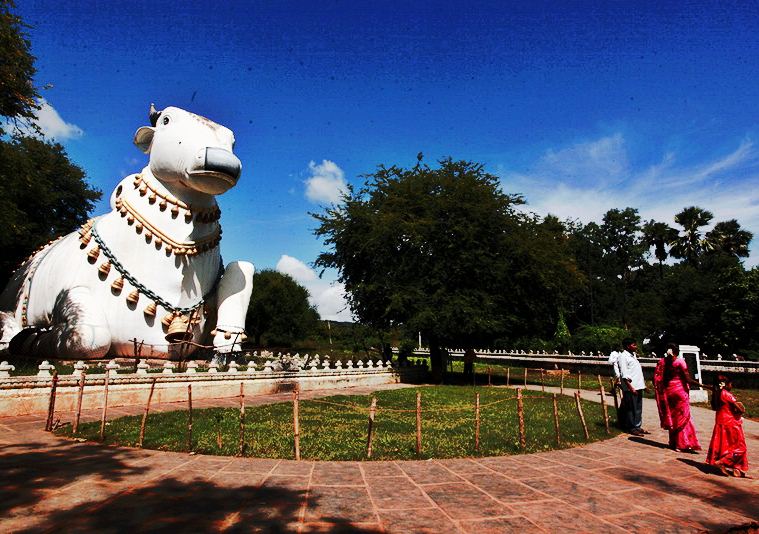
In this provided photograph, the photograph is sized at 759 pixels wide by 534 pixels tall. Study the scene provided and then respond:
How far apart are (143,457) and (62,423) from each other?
10.1ft

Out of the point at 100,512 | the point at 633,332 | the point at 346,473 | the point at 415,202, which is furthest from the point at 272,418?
the point at 633,332

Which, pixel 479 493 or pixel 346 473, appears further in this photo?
pixel 346 473

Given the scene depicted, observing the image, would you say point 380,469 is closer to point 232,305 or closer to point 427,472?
point 427,472

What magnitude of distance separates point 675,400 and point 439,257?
37.1 feet

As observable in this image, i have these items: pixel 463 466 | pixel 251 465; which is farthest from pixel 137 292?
pixel 463 466

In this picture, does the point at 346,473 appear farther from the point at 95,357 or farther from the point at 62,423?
the point at 95,357

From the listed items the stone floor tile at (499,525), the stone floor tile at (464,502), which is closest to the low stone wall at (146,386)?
the stone floor tile at (464,502)

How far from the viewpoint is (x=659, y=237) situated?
48125 millimetres

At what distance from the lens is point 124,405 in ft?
31.1

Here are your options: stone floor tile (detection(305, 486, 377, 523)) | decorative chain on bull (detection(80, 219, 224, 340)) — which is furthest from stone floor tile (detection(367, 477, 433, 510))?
decorative chain on bull (detection(80, 219, 224, 340))

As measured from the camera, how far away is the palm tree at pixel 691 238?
43.6m

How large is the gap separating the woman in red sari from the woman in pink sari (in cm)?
100

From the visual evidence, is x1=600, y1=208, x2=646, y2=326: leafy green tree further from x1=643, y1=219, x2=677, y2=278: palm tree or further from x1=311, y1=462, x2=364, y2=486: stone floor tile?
x1=311, y1=462, x2=364, y2=486: stone floor tile

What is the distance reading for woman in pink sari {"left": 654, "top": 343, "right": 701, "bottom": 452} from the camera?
23.2 ft
